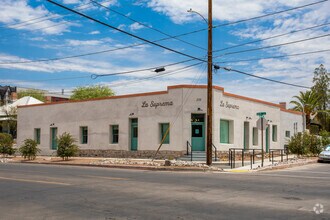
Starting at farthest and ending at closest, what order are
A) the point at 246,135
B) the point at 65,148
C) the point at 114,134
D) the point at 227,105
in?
the point at 246,135
the point at 114,134
the point at 227,105
the point at 65,148

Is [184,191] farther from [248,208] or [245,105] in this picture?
[245,105]

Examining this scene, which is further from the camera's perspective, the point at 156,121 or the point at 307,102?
the point at 307,102

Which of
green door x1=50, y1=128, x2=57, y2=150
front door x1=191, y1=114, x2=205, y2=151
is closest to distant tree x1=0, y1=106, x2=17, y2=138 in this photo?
green door x1=50, y1=128, x2=57, y2=150

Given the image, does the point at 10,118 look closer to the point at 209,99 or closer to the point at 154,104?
the point at 154,104

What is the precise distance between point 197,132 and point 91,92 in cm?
4393

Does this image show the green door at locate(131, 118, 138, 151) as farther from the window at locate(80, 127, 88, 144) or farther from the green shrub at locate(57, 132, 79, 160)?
the window at locate(80, 127, 88, 144)

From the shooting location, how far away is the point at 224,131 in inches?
1233

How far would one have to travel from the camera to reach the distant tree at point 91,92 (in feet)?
229

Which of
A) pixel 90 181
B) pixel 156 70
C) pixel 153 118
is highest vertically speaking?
pixel 156 70

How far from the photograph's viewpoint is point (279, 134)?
39938 mm

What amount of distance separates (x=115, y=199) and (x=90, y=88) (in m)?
62.5

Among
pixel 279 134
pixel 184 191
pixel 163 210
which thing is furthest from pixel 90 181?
pixel 279 134

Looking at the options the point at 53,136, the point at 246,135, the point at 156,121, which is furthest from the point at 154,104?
the point at 53,136

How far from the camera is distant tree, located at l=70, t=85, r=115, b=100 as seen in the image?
229 feet
